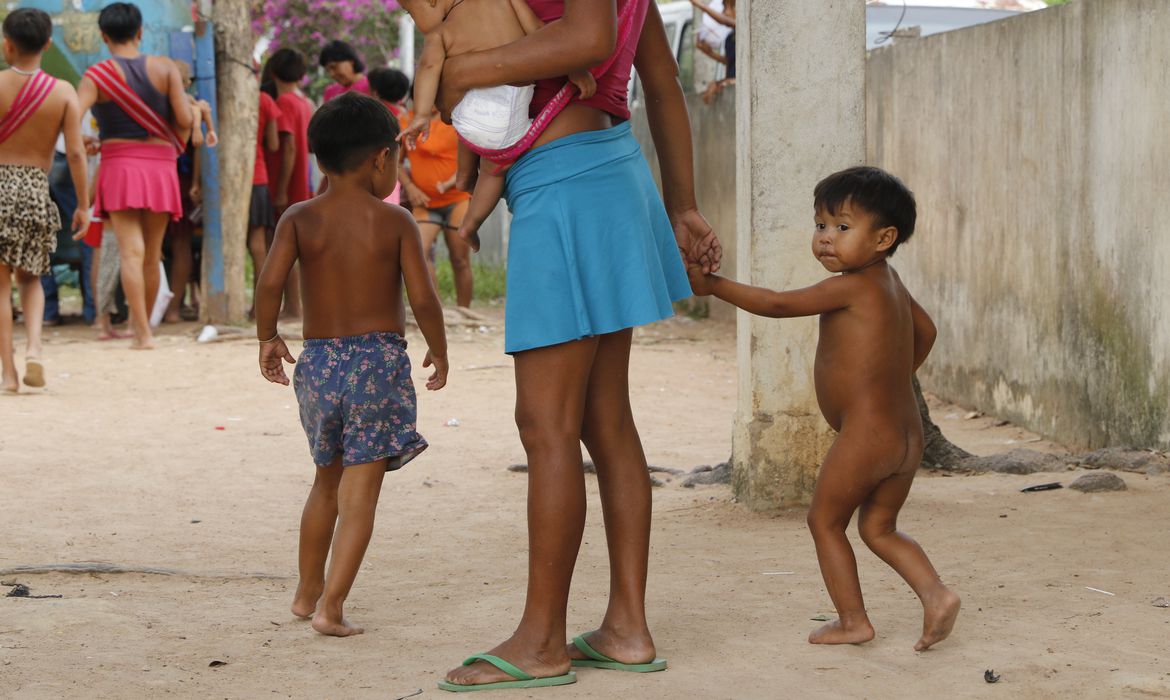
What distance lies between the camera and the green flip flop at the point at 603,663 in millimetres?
3336

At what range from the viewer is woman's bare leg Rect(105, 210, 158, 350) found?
9.87 meters

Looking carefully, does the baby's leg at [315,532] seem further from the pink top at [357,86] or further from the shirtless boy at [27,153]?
the pink top at [357,86]

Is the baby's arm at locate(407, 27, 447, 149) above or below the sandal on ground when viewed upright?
above

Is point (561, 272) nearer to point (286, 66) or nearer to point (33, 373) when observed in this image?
point (33, 373)

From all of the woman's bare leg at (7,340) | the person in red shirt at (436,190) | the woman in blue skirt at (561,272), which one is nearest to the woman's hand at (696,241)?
the woman in blue skirt at (561,272)

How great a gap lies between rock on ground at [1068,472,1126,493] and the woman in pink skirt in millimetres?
6575

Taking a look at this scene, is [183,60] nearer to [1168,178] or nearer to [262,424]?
[262,424]

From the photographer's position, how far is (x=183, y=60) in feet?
36.4

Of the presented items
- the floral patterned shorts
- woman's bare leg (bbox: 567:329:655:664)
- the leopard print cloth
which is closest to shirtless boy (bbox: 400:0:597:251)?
woman's bare leg (bbox: 567:329:655:664)

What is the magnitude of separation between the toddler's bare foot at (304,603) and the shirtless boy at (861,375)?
131 cm

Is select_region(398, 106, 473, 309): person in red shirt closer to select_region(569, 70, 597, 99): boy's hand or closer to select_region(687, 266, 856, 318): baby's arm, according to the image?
select_region(687, 266, 856, 318): baby's arm

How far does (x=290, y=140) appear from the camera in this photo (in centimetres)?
1161

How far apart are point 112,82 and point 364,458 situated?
21.5ft

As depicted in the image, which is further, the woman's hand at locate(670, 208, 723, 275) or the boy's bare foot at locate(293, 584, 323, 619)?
the boy's bare foot at locate(293, 584, 323, 619)
